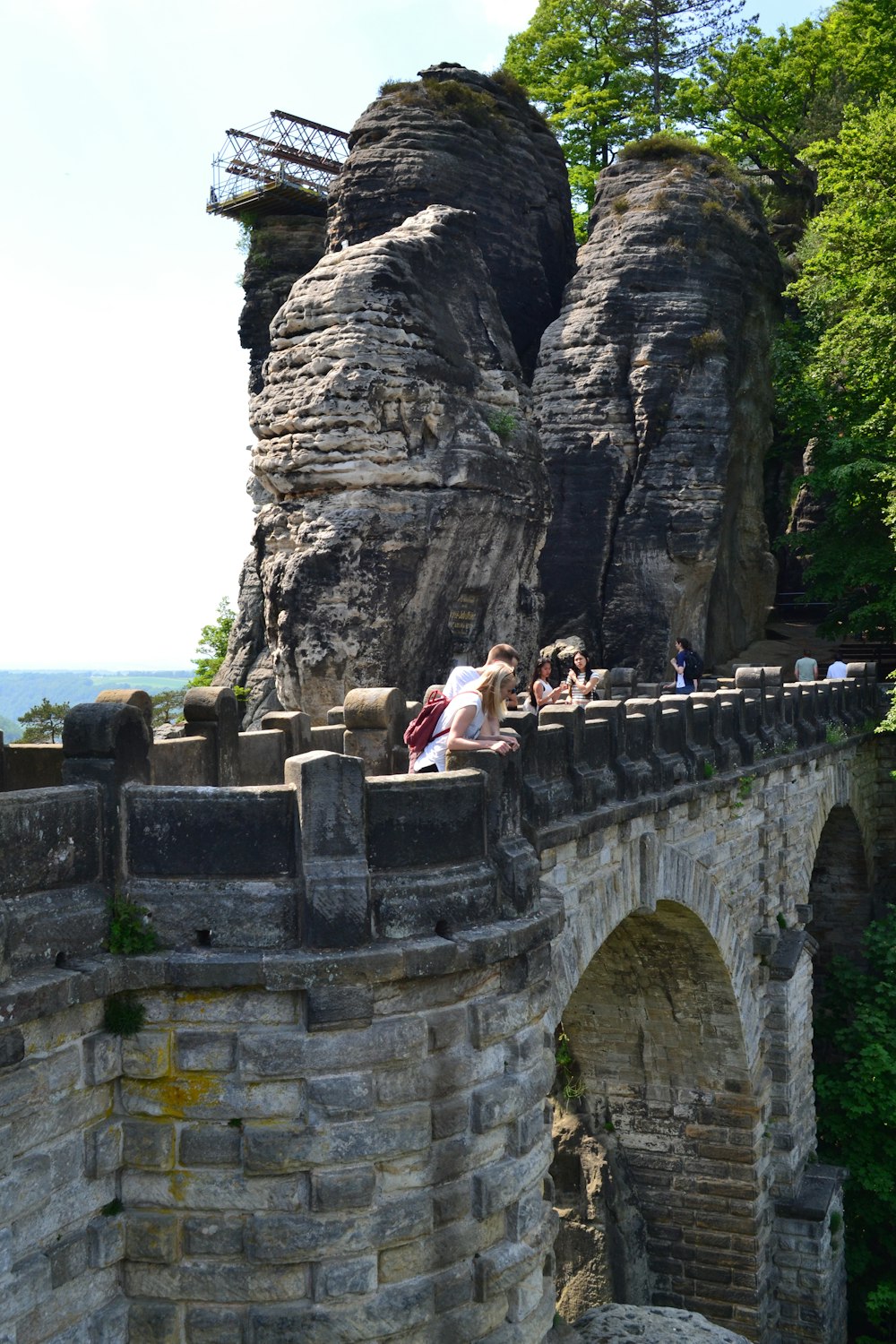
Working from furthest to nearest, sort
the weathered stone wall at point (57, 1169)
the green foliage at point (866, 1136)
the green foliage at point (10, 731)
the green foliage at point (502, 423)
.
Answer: the green foliage at point (10, 731), the green foliage at point (866, 1136), the green foliage at point (502, 423), the weathered stone wall at point (57, 1169)

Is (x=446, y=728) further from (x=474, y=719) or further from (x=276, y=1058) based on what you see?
(x=276, y=1058)

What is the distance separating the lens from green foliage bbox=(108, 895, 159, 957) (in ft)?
16.9

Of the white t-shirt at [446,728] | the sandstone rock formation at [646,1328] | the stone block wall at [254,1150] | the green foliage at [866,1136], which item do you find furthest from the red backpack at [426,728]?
the green foliage at [866,1136]

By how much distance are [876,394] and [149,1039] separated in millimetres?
22741

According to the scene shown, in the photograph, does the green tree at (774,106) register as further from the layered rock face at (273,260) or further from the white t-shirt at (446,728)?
the white t-shirt at (446,728)

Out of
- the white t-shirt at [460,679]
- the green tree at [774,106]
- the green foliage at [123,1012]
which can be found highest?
the green tree at [774,106]

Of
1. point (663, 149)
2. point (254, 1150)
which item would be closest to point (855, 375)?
point (663, 149)

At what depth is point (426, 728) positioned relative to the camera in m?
7.02

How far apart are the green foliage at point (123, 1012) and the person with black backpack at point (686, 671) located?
43.4 ft

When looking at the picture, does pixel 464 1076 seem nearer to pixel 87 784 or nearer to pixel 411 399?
pixel 87 784

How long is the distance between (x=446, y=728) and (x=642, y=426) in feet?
59.2

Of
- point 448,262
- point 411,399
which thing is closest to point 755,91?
point 448,262

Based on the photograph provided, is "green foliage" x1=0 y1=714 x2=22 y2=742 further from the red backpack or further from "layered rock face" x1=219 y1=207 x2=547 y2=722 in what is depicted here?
the red backpack

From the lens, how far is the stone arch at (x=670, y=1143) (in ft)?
45.8
